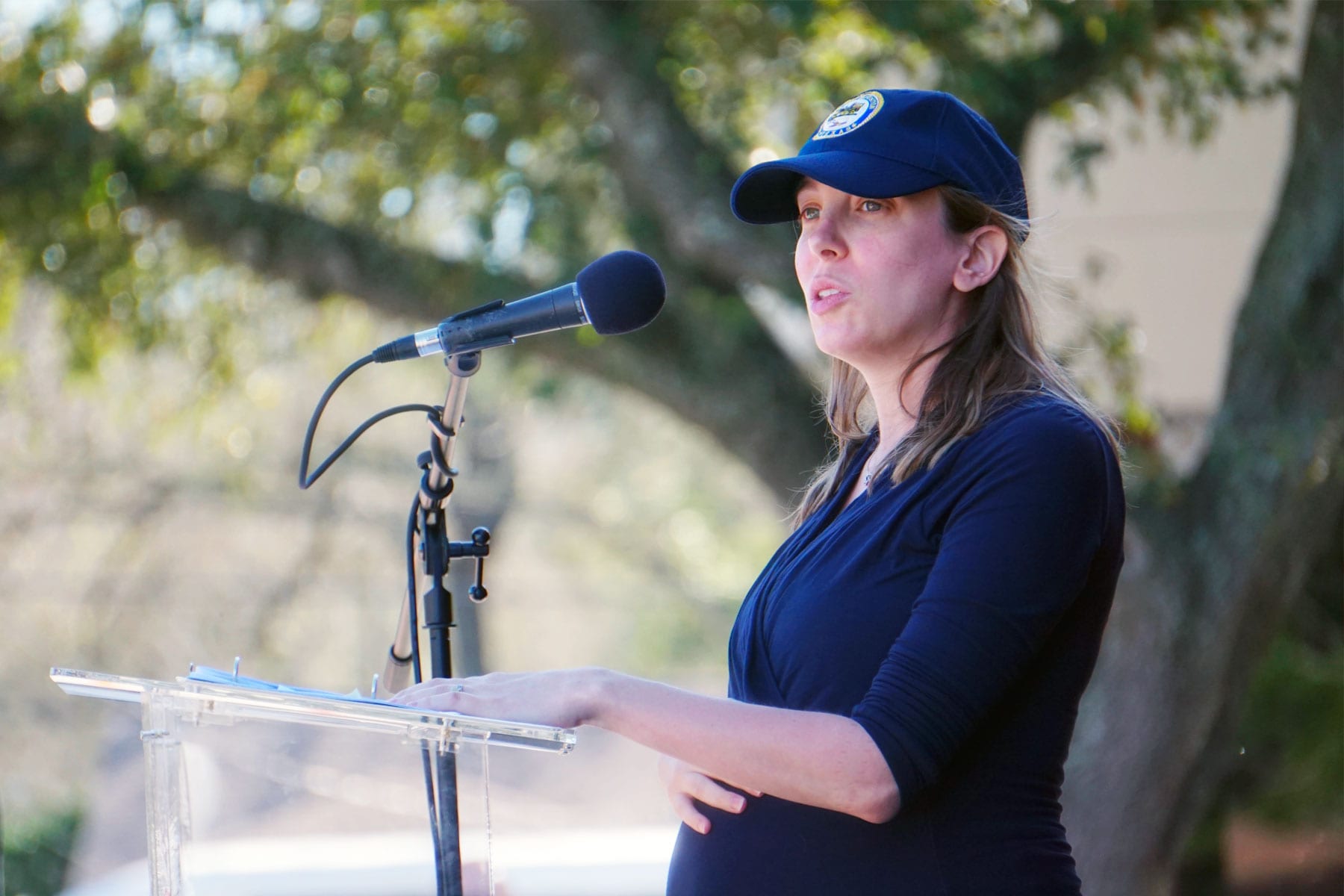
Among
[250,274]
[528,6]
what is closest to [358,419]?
[250,274]

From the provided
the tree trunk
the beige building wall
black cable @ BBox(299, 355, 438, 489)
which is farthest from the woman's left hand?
the beige building wall

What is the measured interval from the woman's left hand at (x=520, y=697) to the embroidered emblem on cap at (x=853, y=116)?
80cm

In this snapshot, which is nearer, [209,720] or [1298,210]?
[209,720]

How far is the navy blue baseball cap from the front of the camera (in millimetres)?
1685

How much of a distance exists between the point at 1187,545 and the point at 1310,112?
145 centimetres

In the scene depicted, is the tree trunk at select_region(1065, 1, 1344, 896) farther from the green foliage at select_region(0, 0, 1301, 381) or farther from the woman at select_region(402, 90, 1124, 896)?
the woman at select_region(402, 90, 1124, 896)

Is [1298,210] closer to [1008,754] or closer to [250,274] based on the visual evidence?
[1008,754]

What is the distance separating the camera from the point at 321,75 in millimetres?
5391

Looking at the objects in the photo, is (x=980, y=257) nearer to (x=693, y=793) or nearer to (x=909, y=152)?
(x=909, y=152)

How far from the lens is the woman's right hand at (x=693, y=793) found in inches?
66.2

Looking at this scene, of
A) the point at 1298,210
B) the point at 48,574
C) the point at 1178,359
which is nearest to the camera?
the point at 1298,210

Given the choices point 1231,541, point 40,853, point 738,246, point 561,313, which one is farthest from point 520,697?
point 40,853

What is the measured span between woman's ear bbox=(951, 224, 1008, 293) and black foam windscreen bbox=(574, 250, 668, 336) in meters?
0.42

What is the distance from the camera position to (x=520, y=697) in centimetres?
143
